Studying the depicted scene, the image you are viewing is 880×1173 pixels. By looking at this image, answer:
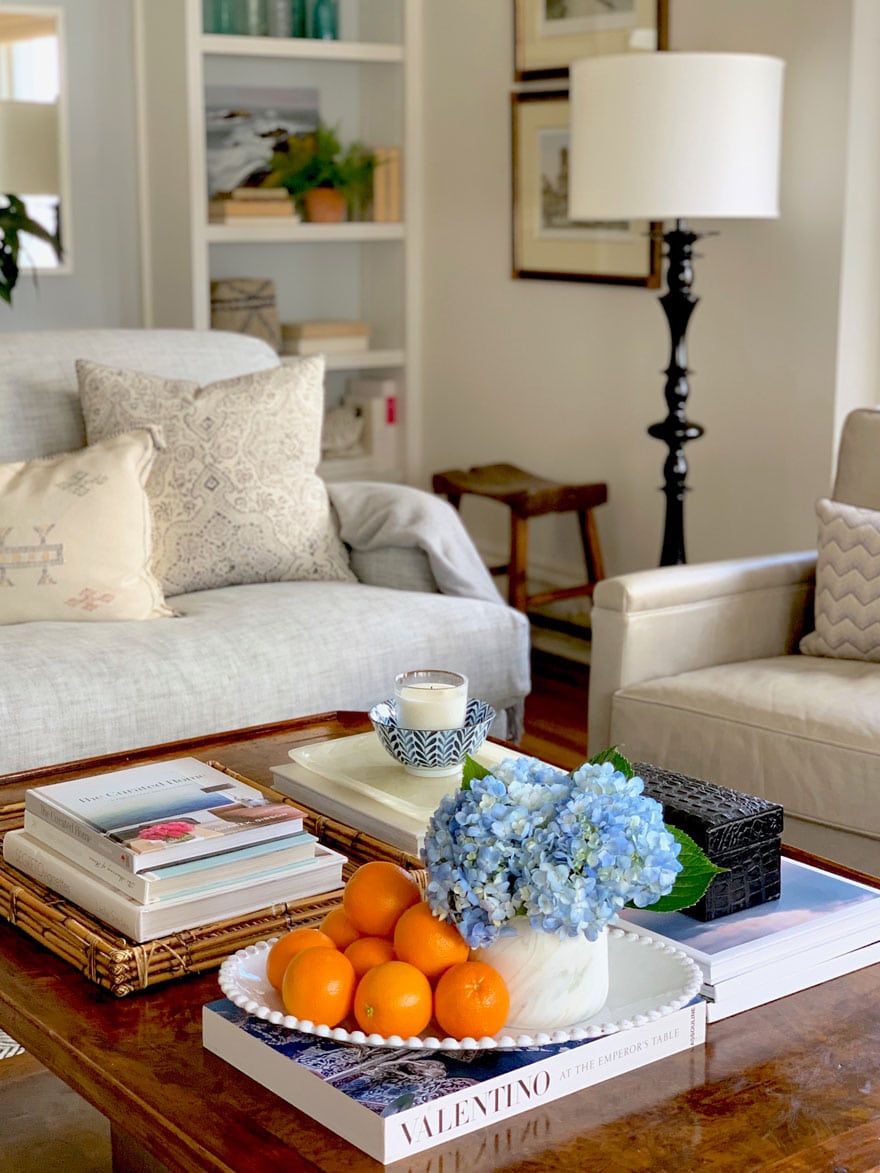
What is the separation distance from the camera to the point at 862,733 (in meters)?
2.21

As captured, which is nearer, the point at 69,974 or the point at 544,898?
the point at 544,898

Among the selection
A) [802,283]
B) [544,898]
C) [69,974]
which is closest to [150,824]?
[69,974]

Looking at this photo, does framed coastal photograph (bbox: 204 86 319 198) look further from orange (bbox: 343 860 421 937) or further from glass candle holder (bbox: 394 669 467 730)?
orange (bbox: 343 860 421 937)

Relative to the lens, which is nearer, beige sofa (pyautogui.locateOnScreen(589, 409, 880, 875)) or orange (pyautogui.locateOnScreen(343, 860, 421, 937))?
orange (pyautogui.locateOnScreen(343, 860, 421, 937))

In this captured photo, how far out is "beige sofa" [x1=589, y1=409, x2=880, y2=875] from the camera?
224 centimetres

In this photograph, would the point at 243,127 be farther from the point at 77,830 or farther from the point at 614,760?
the point at 614,760

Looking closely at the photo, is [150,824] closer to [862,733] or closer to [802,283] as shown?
[862,733]

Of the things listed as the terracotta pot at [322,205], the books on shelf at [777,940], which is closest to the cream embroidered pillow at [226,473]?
the books on shelf at [777,940]

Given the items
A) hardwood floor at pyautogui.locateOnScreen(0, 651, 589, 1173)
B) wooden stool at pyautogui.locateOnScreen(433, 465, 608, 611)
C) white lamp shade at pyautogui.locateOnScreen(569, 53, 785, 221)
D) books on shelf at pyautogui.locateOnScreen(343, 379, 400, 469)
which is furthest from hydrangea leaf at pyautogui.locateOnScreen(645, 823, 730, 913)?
books on shelf at pyautogui.locateOnScreen(343, 379, 400, 469)

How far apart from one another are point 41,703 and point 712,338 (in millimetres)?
2092

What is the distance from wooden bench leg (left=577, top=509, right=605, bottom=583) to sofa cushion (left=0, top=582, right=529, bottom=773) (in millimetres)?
1168

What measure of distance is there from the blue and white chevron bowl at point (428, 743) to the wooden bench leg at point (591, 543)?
228cm

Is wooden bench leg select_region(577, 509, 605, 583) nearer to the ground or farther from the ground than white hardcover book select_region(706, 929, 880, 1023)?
nearer to the ground

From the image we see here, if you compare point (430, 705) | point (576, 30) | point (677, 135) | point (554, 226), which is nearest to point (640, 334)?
point (554, 226)
